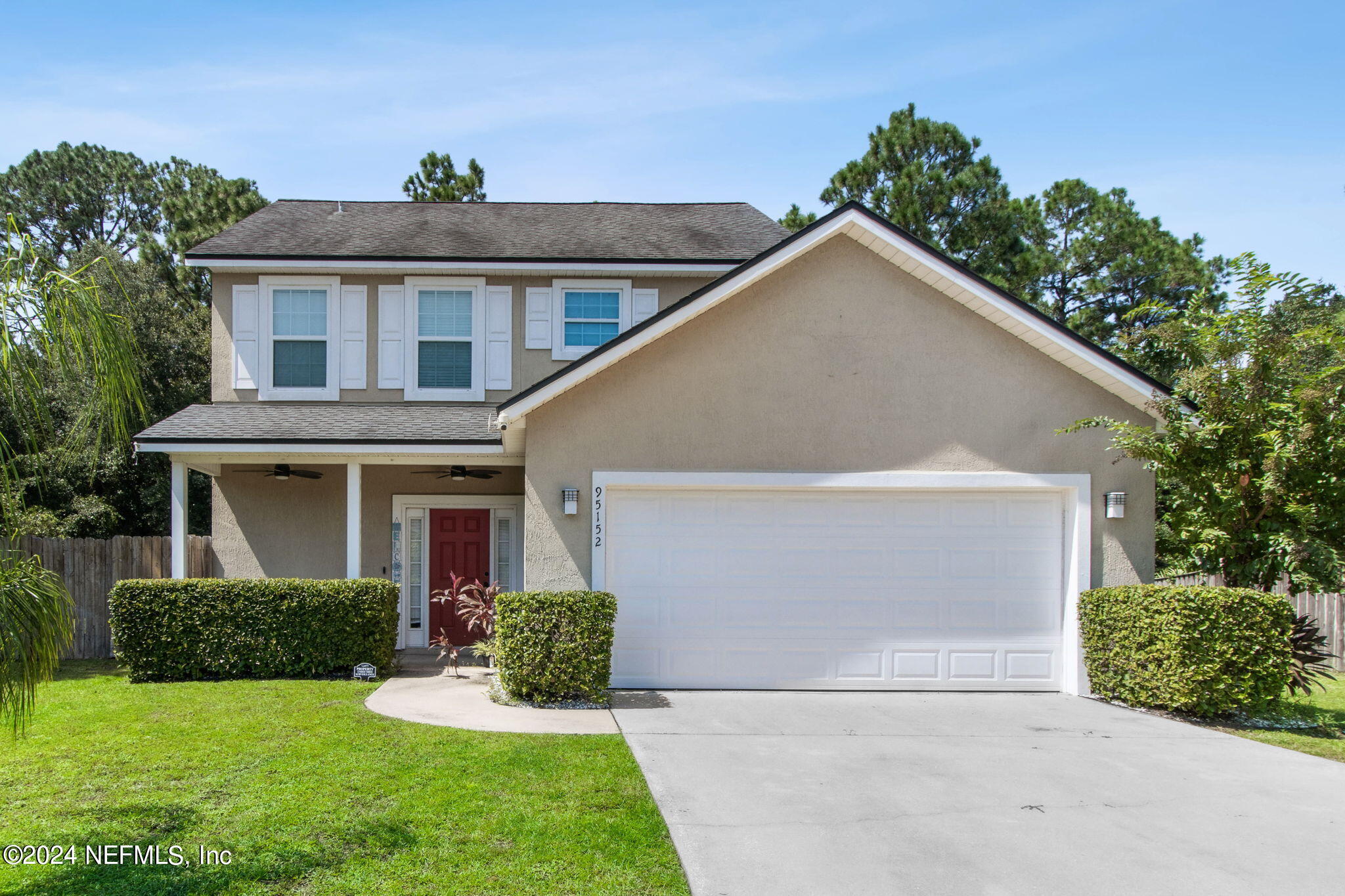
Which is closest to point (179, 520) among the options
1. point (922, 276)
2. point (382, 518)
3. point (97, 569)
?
point (382, 518)

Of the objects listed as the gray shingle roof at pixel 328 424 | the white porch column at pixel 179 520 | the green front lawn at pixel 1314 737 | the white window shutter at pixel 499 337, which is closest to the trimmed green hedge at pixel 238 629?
the white porch column at pixel 179 520

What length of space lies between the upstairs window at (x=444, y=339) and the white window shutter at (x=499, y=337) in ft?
0.86

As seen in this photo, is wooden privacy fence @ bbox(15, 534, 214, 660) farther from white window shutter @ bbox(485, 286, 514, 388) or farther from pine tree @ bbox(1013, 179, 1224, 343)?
pine tree @ bbox(1013, 179, 1224, 343)

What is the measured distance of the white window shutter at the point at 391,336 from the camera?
1381cm

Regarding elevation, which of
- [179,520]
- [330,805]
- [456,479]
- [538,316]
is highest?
[538,316]

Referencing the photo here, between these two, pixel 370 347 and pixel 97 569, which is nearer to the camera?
pixel 97 569

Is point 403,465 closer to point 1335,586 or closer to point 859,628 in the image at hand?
point 859,628

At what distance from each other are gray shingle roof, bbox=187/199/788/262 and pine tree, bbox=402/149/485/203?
12382mm

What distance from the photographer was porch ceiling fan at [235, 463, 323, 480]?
12.9 m

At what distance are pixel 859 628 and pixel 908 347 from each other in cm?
327

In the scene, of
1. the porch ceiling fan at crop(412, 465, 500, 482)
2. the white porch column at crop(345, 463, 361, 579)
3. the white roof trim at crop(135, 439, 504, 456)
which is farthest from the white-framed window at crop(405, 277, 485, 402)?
the white roof trim at crop(135, 439, 504, 456)

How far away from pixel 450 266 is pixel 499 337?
4.18 ft

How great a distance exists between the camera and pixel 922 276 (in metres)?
10.4

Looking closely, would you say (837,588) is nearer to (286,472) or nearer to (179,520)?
(286,472)
